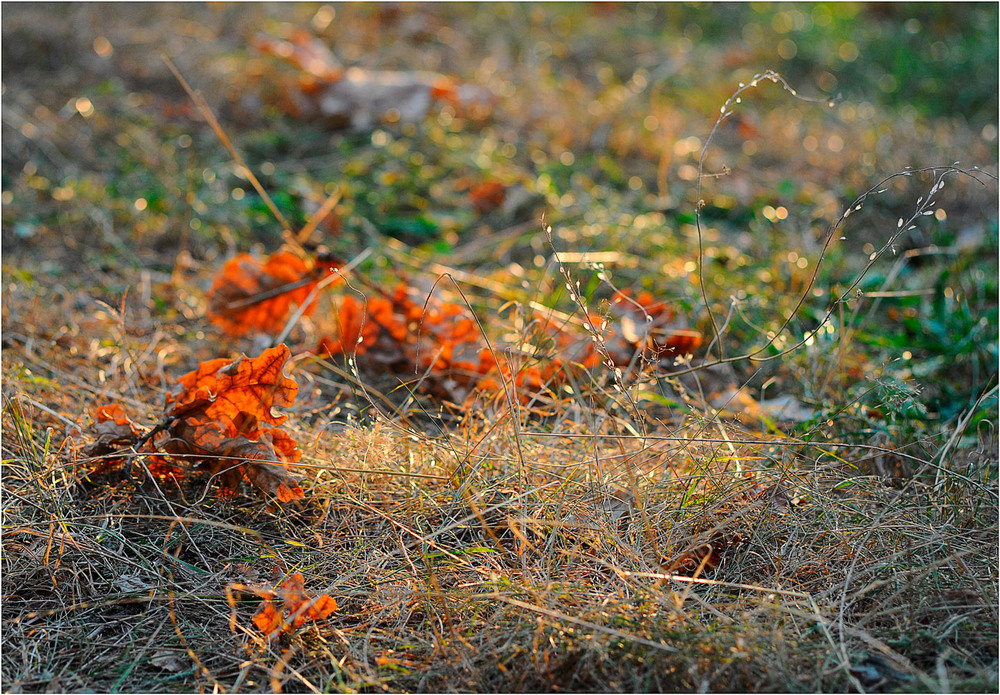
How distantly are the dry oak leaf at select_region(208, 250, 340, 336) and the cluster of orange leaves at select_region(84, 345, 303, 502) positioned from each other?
2.16ft

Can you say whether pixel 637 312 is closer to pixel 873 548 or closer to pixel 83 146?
pixel 873 548

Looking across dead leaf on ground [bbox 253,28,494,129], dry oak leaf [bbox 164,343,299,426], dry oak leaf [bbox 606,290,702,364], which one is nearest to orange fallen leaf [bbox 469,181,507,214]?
dead leaf on ground [bbox 253,28,494,129]

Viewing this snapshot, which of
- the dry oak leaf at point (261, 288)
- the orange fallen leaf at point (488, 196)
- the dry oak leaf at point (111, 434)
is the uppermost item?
the dry oak leaf at point (111, 434)

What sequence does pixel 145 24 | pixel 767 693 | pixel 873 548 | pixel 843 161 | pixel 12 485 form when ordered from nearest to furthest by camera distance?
1. pixel 767 693
2. pixel 873 548
3. pixel 12 485
4. pixel 843 161
5. pixel 145 24

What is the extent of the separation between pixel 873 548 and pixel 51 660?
1394 millimetres

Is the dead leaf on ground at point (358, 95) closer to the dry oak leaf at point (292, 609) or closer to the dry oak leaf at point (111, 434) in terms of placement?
the dry oak leaf at point (111, 434)

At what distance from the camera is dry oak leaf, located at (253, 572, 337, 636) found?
1191 mm

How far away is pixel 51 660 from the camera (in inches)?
47.3

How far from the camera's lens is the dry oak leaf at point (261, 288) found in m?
2.16

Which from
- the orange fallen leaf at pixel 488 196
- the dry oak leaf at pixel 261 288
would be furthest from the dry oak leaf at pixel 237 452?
the orange fallen leaf at pixel 488 196

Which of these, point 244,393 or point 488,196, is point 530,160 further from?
point 244,393

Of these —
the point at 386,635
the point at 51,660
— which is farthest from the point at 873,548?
the point at 51,660

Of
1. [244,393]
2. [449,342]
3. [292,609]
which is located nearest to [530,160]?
[449,342]

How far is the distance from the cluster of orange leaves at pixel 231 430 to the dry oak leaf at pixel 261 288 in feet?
2.16
